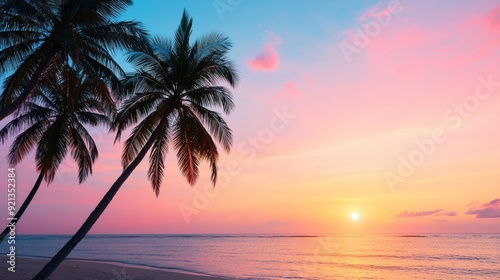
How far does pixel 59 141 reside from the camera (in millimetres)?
14180

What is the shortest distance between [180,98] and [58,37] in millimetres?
4068

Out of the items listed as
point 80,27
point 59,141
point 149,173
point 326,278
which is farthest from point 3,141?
point 326,278

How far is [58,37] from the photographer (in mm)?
10000

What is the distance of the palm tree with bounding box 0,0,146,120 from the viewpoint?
33.3 feet

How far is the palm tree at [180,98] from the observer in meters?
13.0

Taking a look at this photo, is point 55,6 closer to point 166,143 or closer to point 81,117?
point 166,143

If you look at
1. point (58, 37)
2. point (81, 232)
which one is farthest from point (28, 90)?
point (81, 232)

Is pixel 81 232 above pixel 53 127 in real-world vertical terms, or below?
below

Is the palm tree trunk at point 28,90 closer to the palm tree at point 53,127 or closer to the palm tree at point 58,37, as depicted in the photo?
the palm tree at point 58,37

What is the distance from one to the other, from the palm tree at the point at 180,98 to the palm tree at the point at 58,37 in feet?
4.50

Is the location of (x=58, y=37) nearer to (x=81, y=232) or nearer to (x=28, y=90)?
(x=28, y=90)

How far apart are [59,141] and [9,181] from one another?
226cm

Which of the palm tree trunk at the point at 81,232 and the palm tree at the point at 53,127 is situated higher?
the palm tree at the point at 53,127

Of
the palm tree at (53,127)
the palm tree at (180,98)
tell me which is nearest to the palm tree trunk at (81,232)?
the palm tree at (180,98)
